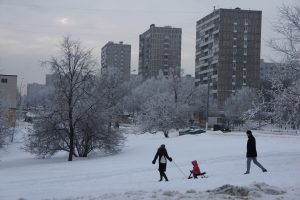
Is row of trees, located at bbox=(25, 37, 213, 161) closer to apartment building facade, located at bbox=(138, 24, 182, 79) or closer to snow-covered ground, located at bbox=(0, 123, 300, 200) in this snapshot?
snow-covered ground, located at bbox=(0, 123, 300, 200)

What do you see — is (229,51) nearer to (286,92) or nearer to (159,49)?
(159,49)

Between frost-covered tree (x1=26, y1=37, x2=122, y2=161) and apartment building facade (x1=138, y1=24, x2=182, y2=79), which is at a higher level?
apartment building facade (x1=138, y1=24, x2=182, y2=79)

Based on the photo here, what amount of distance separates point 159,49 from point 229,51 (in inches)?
1816

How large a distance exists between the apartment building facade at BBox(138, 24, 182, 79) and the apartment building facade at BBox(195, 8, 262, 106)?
37917 millimetres

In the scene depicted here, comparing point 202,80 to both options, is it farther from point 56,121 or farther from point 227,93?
point 56,121

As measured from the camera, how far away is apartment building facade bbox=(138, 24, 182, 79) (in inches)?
6457

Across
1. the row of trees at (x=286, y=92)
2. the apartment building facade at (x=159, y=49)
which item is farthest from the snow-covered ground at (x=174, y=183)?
the apartment building facade at (x=159, y=49)

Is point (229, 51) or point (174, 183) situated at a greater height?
point (229, 51)

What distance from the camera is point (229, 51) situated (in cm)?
12225

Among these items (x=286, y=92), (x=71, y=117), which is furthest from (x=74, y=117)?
(x=286, y=92)

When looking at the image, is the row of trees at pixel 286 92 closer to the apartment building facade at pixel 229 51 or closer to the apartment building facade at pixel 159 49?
the apartment building facade at pixel 229 51

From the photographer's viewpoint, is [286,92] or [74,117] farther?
[74,117]

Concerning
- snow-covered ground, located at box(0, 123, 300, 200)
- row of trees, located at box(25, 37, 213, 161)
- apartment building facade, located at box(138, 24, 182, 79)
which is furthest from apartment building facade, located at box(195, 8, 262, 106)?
snow-covered ground, located at box(0, 123, 300, 200)

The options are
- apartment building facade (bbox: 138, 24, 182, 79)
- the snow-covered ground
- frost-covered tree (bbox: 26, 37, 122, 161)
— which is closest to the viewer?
the snow-covered ground
